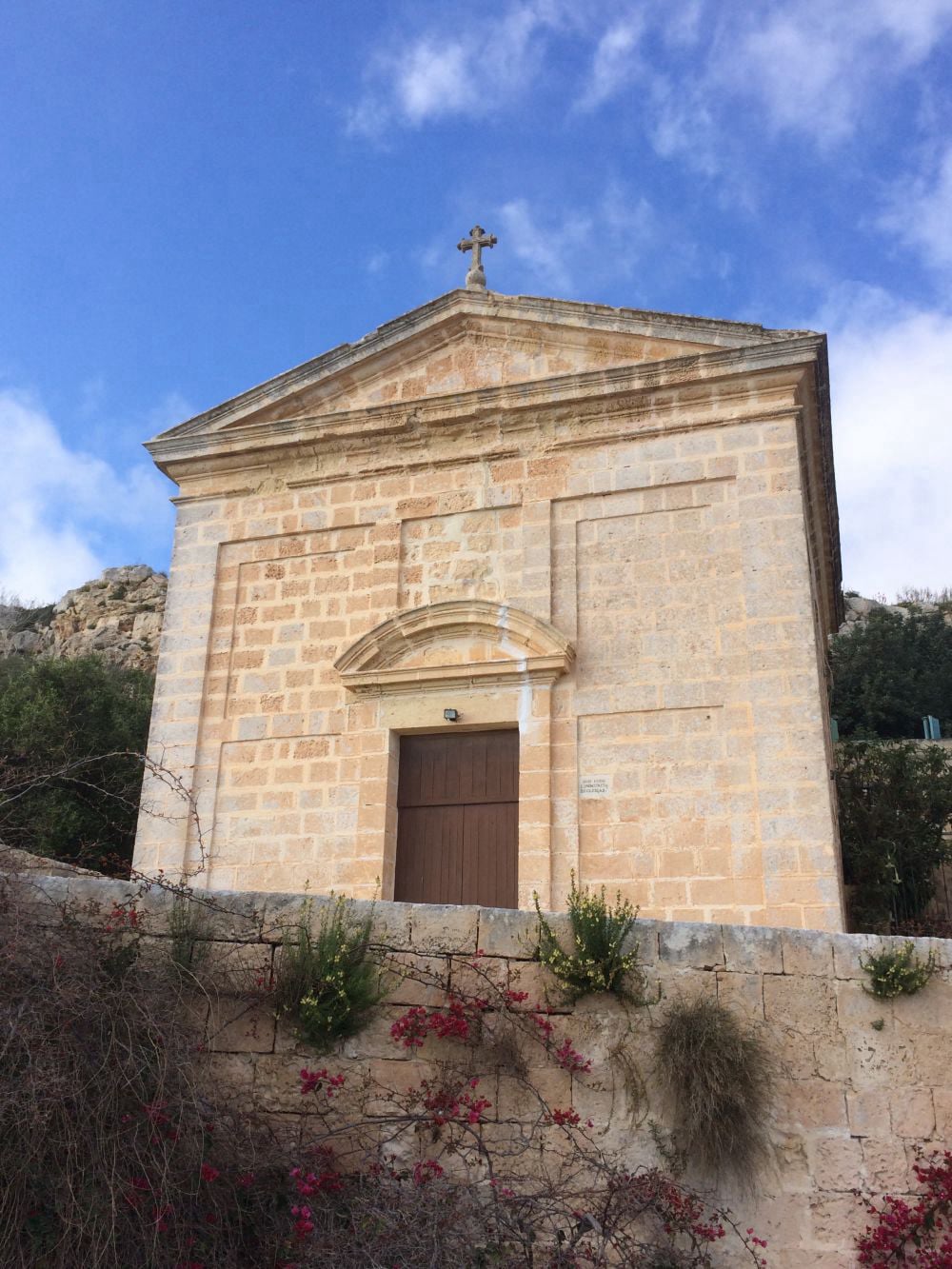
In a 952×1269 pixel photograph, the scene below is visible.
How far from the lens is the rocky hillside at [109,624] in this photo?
3067 centimetres

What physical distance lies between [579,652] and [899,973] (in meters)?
4.56

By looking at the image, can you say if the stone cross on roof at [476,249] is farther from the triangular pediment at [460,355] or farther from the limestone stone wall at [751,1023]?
the limestone stone wall at [751,1023]

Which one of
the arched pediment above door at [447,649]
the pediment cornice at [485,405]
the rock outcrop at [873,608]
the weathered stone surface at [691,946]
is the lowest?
the weathered stone surface at [691,946]

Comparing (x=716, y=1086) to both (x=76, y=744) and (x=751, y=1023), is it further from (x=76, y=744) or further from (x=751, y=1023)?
(x=76, y=744)

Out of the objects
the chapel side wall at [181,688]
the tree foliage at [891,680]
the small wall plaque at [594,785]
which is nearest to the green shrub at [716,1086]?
the small wall plaque at [594,785]

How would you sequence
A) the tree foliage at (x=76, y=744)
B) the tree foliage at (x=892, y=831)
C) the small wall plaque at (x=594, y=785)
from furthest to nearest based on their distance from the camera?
the tree foliage at (x=76, y=744) → the tree foliage at (x=892, y=831) → the small wall plaque at (x=594, y=785)

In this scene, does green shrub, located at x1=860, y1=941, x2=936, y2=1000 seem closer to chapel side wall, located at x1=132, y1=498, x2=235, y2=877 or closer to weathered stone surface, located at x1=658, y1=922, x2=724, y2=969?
weathered stone surface, located at x1=658, y1=922, x2=724, y2=969

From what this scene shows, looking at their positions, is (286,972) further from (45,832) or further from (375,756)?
(45,832)

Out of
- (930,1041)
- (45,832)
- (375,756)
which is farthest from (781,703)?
(45,832)

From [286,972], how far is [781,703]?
460 cm

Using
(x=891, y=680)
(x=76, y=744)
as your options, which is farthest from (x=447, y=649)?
(x=891, y=680)

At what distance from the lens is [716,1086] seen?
459 cm

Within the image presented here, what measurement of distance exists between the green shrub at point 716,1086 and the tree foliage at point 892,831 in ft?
20.9

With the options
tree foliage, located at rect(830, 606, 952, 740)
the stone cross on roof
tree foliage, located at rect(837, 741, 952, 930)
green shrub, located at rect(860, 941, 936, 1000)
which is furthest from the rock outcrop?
green shrub, located at rect(860, 941, 936, 1000)
